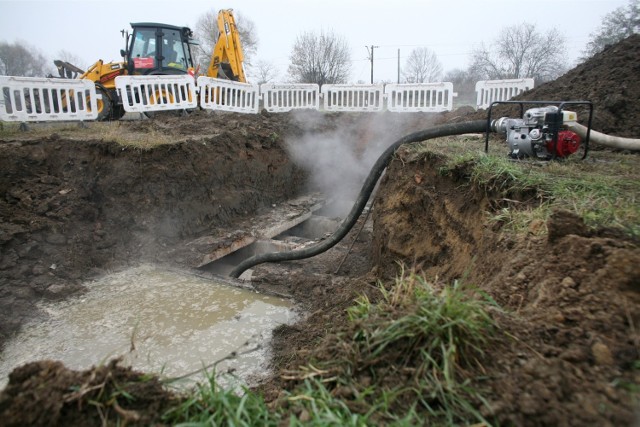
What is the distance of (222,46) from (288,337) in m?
11.1

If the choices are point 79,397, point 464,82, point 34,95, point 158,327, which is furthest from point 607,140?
point 464,82

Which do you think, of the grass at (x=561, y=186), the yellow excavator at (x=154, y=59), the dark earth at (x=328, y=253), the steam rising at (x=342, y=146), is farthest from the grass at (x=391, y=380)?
the yellow excavator at (x=154, y=59)

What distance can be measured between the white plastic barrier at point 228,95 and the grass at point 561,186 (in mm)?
8232

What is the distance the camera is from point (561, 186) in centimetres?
319

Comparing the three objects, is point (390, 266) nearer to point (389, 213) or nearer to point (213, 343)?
point (389, 213)

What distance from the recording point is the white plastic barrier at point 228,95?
1089 centimetres

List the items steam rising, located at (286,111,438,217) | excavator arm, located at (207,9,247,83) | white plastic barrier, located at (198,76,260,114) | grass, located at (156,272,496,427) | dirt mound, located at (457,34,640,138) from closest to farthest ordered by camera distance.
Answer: grass, located at (156,272,496,427), dirt mound, located at (457,34,640,138), steam rising, located at (286,111,438,217), white plastic barrier, located at (198,76,260,114), excavator arm, located at (207,9,247,83)

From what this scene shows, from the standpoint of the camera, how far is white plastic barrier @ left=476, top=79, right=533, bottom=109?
10.4 metres

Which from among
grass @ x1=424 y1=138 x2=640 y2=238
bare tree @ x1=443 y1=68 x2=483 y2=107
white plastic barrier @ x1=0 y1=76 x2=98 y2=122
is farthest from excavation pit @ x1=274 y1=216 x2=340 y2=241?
bare tree @ x1=443 y1=68 x2=483 y2=107

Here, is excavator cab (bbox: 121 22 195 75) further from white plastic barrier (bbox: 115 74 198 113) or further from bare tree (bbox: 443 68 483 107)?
bare tree (bbox: 443 68 483 107)

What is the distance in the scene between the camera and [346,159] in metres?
10.4

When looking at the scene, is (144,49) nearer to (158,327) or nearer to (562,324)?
(158,327)

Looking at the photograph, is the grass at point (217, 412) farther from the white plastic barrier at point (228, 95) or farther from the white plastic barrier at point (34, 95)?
the white plastic barrier at point (228, 95)

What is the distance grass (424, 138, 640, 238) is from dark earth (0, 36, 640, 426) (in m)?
0.11
